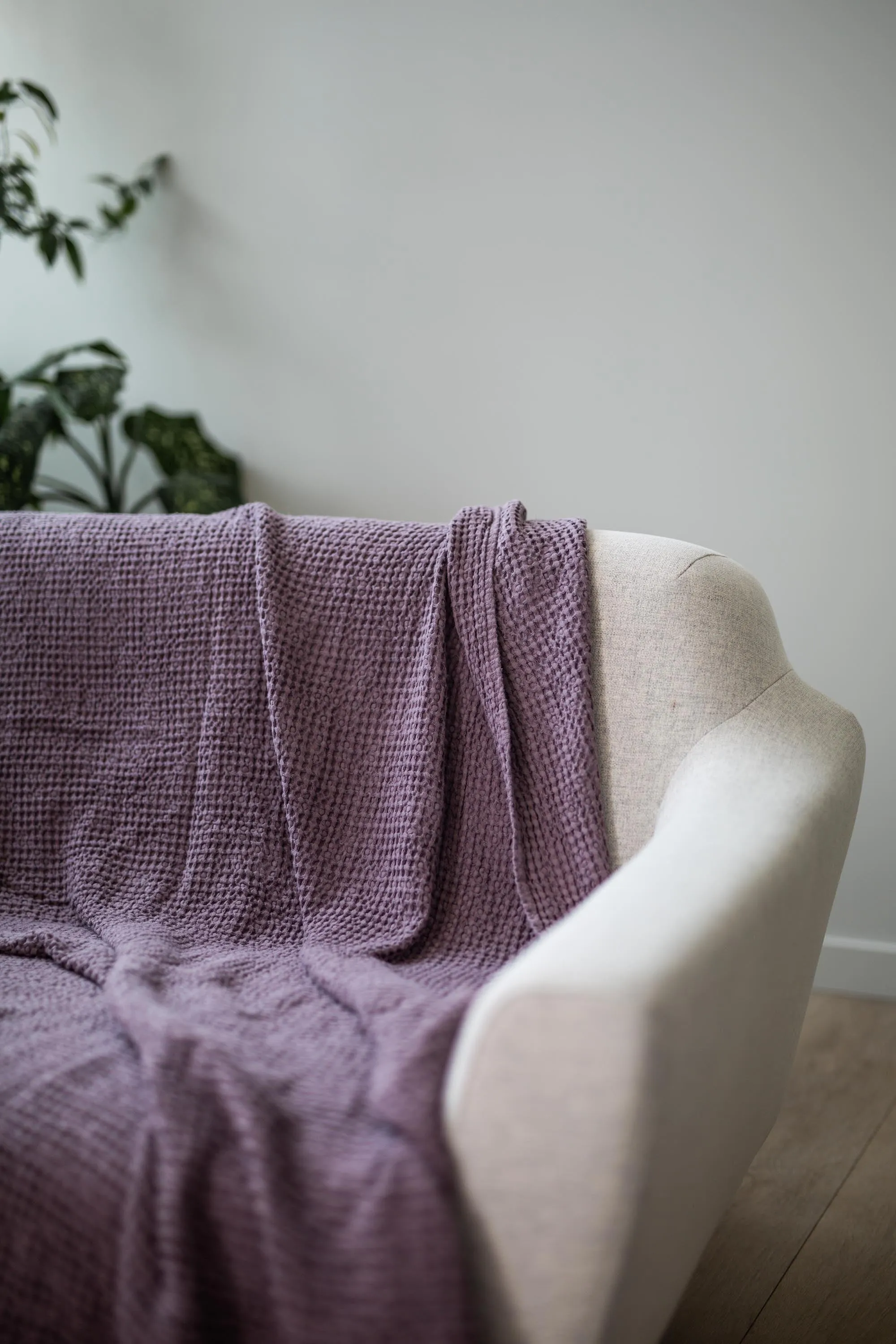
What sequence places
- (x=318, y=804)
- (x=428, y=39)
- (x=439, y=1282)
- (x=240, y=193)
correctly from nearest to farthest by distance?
(x=439, y=1282)
(x=318, y=804)
(x=428, y=39)
(x=240, y=193)

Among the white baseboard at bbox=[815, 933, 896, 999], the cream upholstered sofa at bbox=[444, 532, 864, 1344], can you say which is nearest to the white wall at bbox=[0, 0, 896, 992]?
the white baseboard at bbox=[815, 933, 896, 999]

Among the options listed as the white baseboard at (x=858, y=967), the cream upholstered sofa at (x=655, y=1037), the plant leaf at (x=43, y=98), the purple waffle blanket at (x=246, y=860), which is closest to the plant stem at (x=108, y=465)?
the plant leaf at (x=43, y=98)

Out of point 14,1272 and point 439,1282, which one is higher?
point 439,1282

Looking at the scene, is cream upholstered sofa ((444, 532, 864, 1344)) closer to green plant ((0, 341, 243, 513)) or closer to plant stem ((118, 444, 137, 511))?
green plant ((0, 341, 243, 513))

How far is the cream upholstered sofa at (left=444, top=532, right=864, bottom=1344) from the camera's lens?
641mm

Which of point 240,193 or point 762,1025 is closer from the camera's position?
point 762,1025

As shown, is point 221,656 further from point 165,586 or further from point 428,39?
point 428,39

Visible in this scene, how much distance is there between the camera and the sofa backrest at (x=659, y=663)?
3.74 ft

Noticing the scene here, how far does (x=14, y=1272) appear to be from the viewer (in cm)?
76

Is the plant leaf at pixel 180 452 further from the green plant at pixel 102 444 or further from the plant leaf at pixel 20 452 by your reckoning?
the plant leaf at pixel 20 452

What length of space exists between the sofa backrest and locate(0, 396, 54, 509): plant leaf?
3.71 feet

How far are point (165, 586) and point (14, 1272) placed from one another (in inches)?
30.4

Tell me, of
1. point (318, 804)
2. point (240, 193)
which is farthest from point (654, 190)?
point (318, 804)

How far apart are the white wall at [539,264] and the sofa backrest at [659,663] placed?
75 cm
